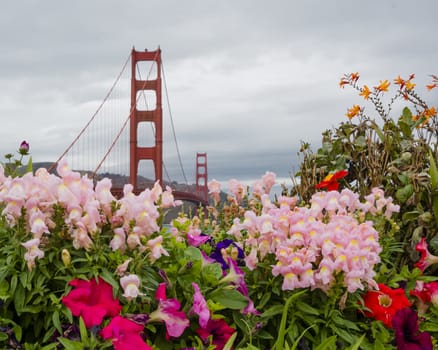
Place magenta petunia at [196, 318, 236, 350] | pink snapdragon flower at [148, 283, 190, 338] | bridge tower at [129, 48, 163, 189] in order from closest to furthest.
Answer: pink snapdragon flower at [148, 283, 190, 338]
magenta petunia at [196, 318, 236, 350]
bridge tower at [129, 48, 163, 189]

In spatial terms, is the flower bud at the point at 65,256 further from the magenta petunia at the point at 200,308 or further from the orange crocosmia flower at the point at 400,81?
the orange crocosmia flower at the point at 400,81

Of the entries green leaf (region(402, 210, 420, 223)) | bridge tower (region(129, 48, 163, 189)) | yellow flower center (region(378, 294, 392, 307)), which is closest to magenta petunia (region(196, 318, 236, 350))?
yellow flower center (region(378, 294, 392, 307))

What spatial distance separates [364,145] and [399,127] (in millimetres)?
321

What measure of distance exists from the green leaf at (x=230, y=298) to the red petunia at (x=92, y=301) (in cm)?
→ 38

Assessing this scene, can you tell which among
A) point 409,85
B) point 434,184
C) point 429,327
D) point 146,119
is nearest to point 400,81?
point 409,85

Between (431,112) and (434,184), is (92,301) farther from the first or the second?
(431,112)

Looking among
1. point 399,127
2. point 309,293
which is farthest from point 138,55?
point 309,293

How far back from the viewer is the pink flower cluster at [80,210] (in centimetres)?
172

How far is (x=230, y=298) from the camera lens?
1.98 m

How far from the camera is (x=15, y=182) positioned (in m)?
1.83

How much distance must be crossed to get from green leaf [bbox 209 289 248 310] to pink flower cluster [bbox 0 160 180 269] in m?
0.29

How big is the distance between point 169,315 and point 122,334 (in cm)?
18

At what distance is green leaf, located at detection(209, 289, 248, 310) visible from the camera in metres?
1.95

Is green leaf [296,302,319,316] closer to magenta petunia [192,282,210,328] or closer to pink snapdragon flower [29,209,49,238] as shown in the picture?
magenta petunia [192,282,210,328]
